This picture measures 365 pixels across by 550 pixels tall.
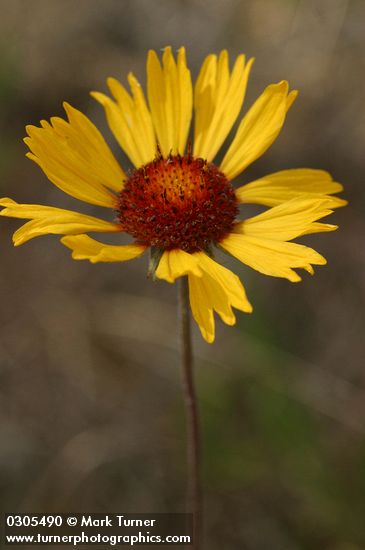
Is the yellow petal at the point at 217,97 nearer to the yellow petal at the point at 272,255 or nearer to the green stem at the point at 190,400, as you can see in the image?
the yellow petal at the point at 272,255

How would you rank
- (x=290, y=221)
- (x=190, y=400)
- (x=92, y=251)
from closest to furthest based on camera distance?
1. (x=92, y=251)
2. (x=290, y=221)
3. (x=190, y=400)

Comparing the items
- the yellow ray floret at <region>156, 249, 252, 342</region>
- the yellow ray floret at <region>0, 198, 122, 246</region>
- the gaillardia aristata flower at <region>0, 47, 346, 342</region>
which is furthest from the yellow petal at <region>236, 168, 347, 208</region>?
the yellow ray floret at <region>0, 198, 122, 246</region>

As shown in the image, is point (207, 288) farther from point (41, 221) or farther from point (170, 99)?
point (170, 99)

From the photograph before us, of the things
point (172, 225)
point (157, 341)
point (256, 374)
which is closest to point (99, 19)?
point (157, 341)

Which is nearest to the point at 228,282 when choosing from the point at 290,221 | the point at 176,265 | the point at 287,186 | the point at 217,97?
the point at 176,265

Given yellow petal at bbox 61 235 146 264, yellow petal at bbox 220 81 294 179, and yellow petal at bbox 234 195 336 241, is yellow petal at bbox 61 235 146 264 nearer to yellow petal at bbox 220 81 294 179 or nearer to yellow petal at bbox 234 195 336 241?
yellow petal at bbox 234 195 336 241

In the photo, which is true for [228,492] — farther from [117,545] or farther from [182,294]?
[182,294]

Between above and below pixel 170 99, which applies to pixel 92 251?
below
